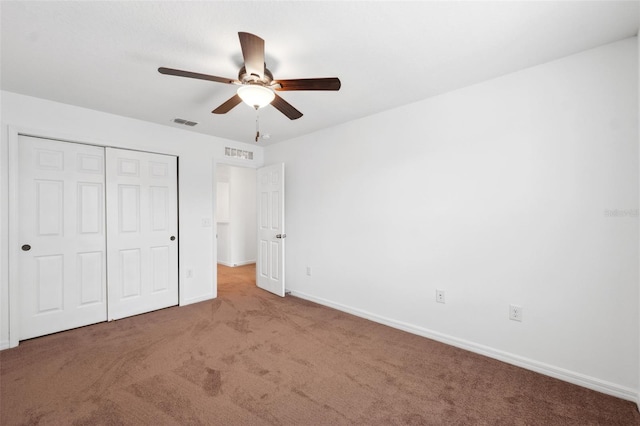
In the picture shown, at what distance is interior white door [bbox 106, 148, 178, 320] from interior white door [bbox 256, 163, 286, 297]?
4.16 ft

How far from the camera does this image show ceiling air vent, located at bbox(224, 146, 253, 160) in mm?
4379

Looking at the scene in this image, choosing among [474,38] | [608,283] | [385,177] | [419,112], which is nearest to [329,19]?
[474,38]

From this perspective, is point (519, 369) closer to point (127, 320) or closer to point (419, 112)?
point (419, 112)

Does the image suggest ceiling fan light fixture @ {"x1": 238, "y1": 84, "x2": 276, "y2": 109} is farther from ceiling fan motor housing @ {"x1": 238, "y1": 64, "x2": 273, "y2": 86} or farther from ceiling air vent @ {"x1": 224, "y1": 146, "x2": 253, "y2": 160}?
ceiling air vent @ {"x1": 224, "y1": 146, "x2": 253, "y2": 160}

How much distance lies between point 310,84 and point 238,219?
515cm

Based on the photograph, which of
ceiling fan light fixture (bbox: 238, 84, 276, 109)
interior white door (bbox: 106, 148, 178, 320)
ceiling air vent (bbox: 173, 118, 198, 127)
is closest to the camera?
ceiling fan light fixture (bbox: 238, 84, 276, 109)

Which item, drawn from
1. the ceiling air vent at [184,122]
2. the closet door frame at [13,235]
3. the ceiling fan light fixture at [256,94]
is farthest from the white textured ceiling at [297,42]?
the ceiling air vent at [184,122]

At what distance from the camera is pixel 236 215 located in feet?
21.6

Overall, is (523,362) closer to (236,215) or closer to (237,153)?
(237,153)

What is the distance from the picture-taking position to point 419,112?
2.94 meters

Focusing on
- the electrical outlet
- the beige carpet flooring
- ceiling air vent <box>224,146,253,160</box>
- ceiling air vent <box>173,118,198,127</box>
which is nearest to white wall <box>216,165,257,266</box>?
ceiling air vent <box>224,146,253,160</box>

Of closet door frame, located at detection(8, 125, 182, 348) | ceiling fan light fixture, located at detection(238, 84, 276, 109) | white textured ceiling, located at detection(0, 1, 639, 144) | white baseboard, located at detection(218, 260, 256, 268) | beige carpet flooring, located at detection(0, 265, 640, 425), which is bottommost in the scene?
beige carpet flooring, located at detection(0, 265, 640, 425)

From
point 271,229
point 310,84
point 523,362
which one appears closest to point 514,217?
point 523,362

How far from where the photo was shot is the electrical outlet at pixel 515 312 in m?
2.36
